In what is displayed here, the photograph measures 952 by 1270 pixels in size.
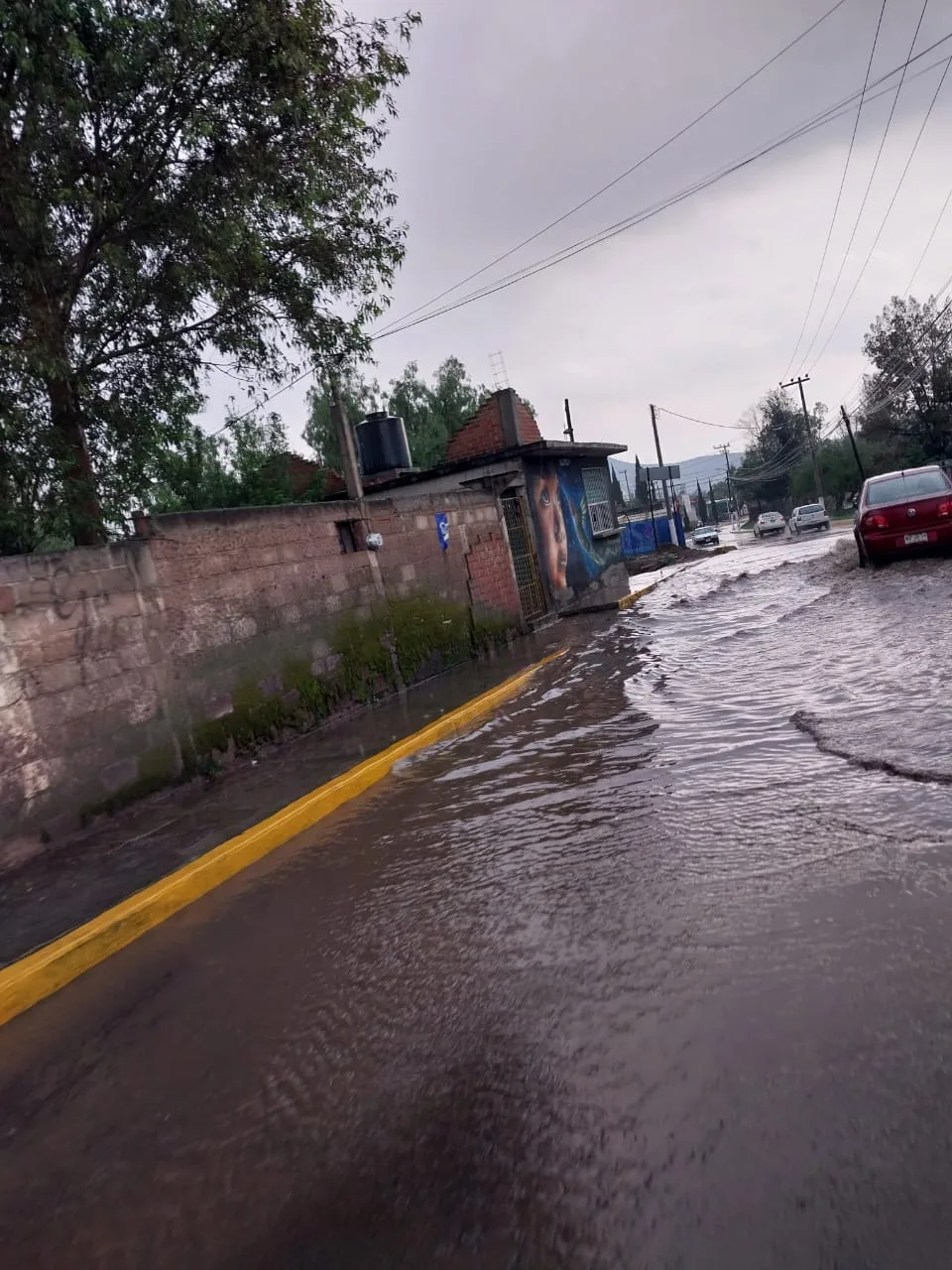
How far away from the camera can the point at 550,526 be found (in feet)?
60.6

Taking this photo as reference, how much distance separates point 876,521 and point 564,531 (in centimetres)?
799

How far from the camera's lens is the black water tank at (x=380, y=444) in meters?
19.9

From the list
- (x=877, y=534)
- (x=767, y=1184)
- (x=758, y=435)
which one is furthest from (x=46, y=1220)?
(x=758, y=435)

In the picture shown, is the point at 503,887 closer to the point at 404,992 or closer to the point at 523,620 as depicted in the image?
the point at 404,992

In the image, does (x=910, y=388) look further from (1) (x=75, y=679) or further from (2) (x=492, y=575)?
(1) (x=75, y=679)

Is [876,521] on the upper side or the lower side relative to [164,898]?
upper

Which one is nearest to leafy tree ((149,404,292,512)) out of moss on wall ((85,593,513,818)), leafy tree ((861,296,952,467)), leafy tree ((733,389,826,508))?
moss on wall ((85,593,513,818))

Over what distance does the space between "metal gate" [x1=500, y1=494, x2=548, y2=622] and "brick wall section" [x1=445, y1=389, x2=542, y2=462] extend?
11.6ft

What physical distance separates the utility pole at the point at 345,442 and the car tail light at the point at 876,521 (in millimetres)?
7365

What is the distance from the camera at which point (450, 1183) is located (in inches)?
78.8

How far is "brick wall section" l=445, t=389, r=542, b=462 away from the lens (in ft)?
64.2

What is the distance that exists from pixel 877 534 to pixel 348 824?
9.97m

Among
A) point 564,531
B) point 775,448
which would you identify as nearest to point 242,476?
point 564,531

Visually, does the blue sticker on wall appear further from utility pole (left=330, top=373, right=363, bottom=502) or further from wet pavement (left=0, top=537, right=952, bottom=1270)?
wet pavement (left=0, top=537, right=952, bottom=1270)
